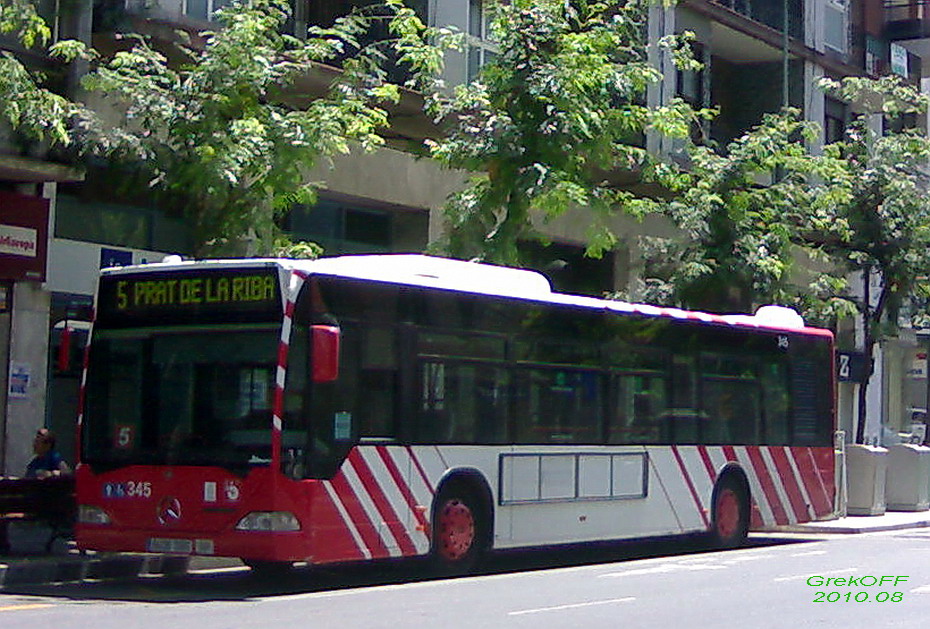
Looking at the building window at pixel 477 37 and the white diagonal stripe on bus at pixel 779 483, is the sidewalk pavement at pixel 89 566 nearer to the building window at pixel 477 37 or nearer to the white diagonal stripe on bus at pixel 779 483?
the white diagonal stripe on bus at pixel 779 483

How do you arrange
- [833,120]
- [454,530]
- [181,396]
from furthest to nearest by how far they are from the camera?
[833,120], [454,530], [181,396]

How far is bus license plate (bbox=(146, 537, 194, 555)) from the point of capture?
14711 mm

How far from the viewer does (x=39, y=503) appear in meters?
16.9

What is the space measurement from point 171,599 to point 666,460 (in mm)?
7854

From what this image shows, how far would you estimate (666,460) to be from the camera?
20.2 m

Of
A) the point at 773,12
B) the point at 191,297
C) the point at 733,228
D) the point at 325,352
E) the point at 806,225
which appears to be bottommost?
the point at 325,352

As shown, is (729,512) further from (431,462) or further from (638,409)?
(431,462)

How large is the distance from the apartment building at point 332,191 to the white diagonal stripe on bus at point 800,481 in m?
5.94

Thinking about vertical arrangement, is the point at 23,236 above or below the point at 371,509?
above

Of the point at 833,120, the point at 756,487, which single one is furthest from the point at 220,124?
the point at 833,120

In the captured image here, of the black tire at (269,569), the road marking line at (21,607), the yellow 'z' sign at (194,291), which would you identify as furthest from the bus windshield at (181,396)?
the black tire at (269,569)

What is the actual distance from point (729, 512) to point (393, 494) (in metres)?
7.54

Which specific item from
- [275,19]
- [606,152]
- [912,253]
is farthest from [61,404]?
[912,253]

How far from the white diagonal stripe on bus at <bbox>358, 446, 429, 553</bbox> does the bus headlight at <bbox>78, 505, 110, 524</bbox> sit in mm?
2588
